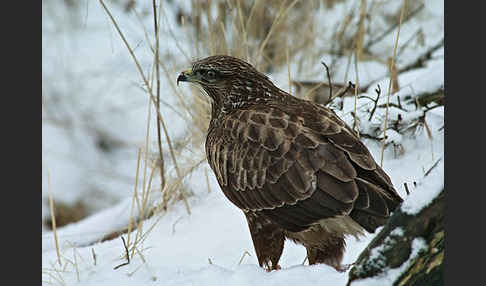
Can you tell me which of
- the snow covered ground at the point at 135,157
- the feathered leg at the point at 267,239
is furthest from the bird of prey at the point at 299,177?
the snow covered ground at the point at 135,157

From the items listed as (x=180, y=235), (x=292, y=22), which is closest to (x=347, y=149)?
(x=180, y=235)

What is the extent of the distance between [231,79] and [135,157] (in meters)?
4.83

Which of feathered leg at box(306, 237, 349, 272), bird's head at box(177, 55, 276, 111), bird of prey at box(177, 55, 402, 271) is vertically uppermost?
bird's head at box(177, 55, 276, 111)

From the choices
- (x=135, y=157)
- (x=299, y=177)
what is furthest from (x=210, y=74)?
(x=135, y=157)

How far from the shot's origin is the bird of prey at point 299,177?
116 inches

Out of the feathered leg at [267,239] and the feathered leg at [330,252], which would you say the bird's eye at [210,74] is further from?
the feathered leg at [330,252]

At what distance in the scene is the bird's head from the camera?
3.63m

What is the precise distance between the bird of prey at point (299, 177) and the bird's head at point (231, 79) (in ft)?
0.31

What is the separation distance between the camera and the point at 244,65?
3.68 metres

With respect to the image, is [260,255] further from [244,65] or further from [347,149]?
[244,65]

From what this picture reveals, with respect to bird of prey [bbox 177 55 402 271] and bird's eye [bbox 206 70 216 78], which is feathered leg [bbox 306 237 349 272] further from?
bird's eye [bbox 206 70 216 78]

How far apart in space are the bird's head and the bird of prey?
9 cm

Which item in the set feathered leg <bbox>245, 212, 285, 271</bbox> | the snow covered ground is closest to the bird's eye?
the snow covered ground

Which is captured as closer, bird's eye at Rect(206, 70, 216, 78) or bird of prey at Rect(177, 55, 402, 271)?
bird of prey at Rect(177, 55, 402, 271)
